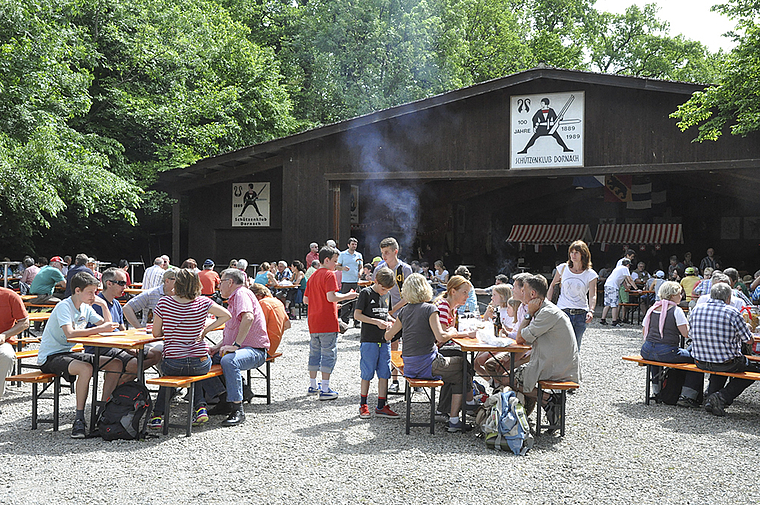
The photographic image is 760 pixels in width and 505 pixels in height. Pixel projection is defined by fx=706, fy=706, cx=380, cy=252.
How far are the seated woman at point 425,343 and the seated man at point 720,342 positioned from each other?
243 cm

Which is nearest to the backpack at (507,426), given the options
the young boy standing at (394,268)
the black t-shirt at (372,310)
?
the black t-shirt at (372,310)

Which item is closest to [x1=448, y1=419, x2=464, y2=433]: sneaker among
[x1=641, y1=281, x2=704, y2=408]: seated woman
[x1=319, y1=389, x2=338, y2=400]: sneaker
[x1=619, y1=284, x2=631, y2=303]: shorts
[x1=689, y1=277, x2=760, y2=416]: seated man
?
[x1=319, y1=389, x2=338, y2=400]: sneaker

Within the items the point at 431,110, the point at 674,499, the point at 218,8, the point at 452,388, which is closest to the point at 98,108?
the point at 218,8

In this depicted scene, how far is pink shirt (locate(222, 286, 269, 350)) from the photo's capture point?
625 cm

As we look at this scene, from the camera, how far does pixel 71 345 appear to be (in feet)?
19.7

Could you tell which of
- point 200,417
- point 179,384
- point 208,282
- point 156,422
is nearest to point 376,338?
point 200,417

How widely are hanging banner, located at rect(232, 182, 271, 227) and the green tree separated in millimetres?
10530

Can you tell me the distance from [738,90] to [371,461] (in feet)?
37.6

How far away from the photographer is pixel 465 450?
17.8 feet

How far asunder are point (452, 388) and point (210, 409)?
2.29 metres

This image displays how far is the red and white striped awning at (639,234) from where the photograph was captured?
79.3 ft

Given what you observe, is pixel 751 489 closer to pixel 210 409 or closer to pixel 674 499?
pixel 674 499

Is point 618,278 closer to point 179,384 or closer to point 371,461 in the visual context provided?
point 371,461

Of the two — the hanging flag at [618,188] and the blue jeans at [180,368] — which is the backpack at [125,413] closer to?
the blue jeans at [180,368]
